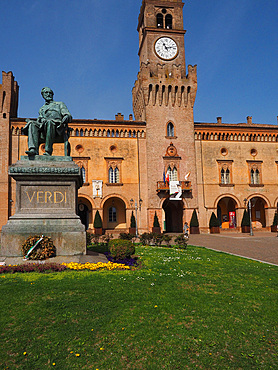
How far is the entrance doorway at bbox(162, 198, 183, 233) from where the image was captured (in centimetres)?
4212

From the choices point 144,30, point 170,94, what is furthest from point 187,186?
point 144,30

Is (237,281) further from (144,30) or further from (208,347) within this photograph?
(144,30)

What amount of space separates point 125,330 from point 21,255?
18.8 feet

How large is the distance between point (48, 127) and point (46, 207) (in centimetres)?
292

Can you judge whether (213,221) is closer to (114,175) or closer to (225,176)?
(225,176)

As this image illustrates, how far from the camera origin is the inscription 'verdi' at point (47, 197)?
34.3ft

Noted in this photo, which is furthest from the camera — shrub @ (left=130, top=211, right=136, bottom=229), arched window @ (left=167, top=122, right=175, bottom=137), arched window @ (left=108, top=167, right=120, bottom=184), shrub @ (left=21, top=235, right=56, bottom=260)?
arched window @ (left=167, top=122, right=175, bottom=137)

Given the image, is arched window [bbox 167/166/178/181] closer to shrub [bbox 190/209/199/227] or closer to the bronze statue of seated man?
shrub [bbox 190/209/199/227]

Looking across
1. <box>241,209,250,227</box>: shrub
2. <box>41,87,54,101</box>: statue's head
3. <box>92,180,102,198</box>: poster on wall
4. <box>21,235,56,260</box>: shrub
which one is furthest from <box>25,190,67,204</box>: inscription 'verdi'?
<box>241,209,250,227</box>: shrub

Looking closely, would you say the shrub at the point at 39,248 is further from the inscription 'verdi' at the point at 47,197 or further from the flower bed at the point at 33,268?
the inscription 'verdi' at the point at 47,197

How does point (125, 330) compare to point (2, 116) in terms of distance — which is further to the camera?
point (2, 116)

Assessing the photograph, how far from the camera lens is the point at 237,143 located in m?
42.7

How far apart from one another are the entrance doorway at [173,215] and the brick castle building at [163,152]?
15 centimetres

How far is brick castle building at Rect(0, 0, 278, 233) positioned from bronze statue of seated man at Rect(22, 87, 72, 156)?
27.2 metres
